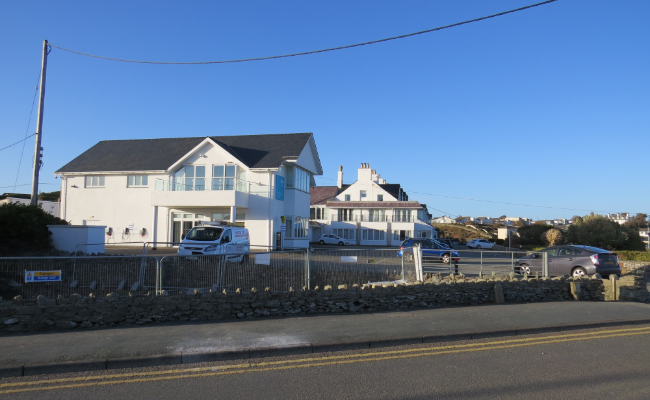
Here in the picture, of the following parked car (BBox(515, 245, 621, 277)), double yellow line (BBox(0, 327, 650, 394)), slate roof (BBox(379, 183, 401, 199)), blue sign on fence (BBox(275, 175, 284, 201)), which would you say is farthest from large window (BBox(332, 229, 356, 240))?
double yellow line (BBox(0, 327, 650, 394))

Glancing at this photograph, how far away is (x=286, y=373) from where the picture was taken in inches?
246

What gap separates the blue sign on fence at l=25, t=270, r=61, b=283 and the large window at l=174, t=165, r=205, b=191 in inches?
867

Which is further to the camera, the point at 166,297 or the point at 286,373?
the point at 166,297

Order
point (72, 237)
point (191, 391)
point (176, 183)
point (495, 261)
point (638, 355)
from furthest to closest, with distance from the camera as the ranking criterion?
point (176, 183), point (72, 237), point (495, 261), point (638, 355), point (191, 391)

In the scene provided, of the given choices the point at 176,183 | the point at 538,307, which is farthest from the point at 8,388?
the point at 176,183

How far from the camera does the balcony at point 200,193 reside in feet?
98.1

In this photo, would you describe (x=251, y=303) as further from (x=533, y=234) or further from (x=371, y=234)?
(x=371, y=234)

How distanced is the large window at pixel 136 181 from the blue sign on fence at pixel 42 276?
25.9 m

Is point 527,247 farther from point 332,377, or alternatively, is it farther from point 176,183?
point 332,377

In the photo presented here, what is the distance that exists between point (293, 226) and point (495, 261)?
760 inches

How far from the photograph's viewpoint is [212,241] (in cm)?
1897

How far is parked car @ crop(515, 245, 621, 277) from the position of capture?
17.0m

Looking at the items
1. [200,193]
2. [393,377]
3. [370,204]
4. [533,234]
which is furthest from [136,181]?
[533,234]

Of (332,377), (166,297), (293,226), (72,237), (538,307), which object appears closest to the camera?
(332,377)
